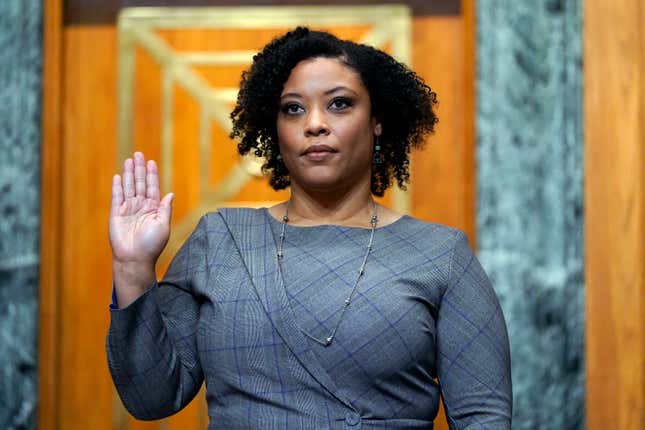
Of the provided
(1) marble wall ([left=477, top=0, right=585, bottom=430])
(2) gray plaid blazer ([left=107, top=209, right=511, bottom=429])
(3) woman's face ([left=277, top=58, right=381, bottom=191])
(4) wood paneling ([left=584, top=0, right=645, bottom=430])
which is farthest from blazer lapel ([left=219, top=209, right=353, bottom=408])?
(4) wood paneling ([left=584, top=0, right=645, bottom=430])

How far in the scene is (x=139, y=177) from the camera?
187 cm

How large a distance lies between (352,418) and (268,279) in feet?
1.03

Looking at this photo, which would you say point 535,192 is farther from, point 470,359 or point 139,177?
point 139,177

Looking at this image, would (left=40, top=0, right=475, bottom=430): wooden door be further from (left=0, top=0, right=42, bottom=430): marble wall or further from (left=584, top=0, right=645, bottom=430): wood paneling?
(left=584, top=0, right=645, bottom=430): wood paneling

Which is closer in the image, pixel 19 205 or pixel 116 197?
pixel 116 197

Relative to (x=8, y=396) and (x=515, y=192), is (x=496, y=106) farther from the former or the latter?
(x=8, y=396)

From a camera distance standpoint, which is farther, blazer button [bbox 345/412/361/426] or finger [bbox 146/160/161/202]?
finger [bbox 146/160/161/202]

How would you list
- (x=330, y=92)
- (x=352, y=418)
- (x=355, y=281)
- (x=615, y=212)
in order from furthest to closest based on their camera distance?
(x=615, y=212)
(x=330, y=92)
(x=355, y=281)
(x=352, y=418)

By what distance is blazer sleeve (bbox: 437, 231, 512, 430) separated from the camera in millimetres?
1760

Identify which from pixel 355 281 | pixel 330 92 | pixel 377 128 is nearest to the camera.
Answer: pixel 355 281

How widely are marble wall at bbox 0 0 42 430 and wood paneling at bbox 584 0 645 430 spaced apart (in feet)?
5.86

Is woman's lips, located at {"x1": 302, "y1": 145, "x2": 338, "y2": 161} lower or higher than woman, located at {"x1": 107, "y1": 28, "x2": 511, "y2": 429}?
higher

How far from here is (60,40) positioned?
3.15 metres

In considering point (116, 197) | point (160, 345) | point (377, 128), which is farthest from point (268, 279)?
point (377, 128)
